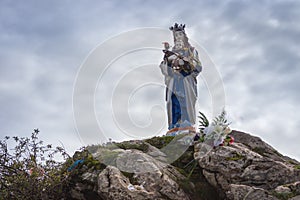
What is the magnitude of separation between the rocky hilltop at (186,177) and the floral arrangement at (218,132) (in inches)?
8.5

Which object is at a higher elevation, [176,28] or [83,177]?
[176,28]

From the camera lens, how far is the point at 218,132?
934cm

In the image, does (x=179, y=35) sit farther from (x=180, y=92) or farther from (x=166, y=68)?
(x=180, y=92)

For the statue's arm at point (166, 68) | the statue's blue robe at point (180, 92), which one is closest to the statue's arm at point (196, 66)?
the statue's blue robe at point (180, 92)

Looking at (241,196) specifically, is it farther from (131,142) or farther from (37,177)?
(131,142)

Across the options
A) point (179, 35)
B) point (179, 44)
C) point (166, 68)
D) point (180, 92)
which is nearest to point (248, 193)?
point (180, 92)

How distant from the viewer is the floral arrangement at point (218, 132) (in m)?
9.09

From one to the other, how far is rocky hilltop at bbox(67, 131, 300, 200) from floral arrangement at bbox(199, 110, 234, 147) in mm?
216

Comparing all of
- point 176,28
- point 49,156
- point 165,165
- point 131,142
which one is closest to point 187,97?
point 176,28

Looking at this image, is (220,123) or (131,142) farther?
(131,142)

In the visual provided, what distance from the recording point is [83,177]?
820 centimetres

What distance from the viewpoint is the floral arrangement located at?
909 cm

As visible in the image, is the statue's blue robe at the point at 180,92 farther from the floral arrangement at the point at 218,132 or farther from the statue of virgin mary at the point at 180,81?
the floral arrangement at the point at 218,132

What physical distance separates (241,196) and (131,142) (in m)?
4.60
